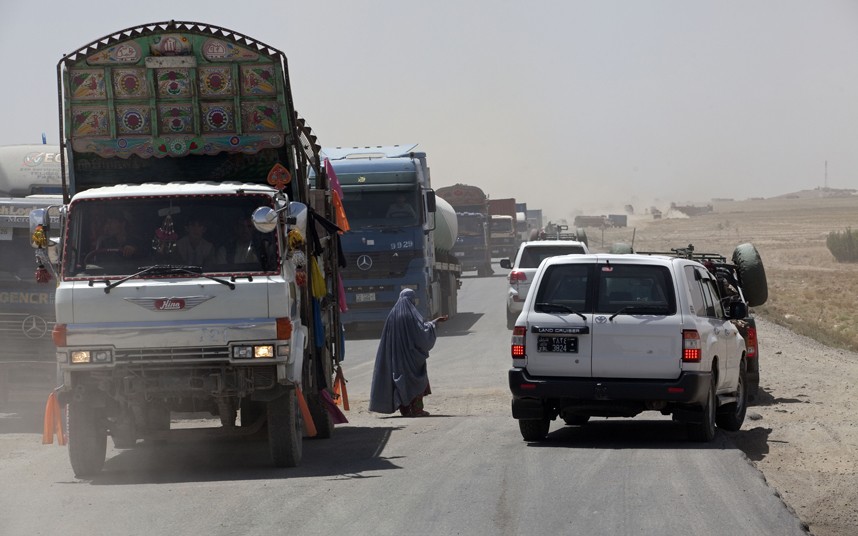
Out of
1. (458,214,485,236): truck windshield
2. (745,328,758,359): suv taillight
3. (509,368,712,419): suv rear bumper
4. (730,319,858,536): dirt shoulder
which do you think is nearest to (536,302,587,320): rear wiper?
(509,368,712,419): suv rear bumper

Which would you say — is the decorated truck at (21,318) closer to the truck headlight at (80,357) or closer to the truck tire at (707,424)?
the truck headlight at (80,357)

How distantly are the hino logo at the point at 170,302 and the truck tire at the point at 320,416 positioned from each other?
276 cm

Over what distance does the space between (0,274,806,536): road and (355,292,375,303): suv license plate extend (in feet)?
37.7

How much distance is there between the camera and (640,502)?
27.1ft

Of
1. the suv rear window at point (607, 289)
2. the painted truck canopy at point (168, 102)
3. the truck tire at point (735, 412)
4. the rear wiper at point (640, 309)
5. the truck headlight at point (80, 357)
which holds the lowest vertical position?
the truck tire at point (735, 412)

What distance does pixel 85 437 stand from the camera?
10.1 metres

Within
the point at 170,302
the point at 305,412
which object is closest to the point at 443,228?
the point at 305,412

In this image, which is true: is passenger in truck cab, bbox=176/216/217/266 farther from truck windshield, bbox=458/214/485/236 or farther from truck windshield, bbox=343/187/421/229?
truck windshield, bbox=458/214/485/236

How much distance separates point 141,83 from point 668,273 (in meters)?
5.22

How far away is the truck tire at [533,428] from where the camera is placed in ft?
37.9

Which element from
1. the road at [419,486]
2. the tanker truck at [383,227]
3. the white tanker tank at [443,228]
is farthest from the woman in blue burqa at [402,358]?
the white tanker tank at [443,228]

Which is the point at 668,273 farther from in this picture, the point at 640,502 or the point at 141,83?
the point at 141,83

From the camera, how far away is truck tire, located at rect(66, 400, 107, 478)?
32.9ft

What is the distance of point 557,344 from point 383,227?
13.9 m
